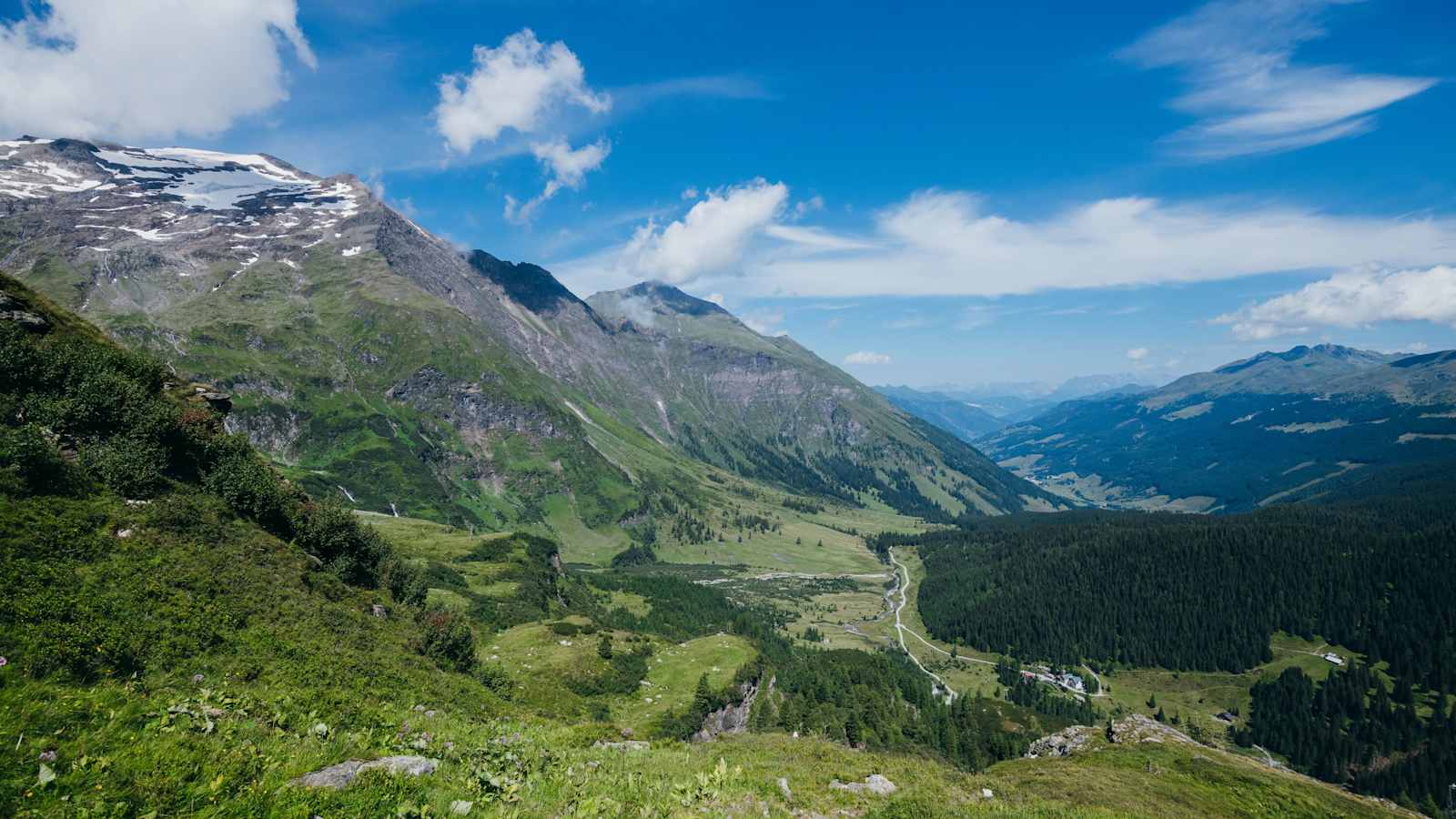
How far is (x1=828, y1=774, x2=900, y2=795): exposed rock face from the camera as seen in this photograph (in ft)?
76.7

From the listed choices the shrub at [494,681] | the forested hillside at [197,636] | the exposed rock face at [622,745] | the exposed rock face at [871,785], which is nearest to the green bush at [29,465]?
the forested hillside at [197,636]

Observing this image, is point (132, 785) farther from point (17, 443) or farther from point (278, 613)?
point (17, 443)

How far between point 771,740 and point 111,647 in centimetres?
2963

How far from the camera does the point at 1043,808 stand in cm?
2192

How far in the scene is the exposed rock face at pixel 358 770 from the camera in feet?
40.8

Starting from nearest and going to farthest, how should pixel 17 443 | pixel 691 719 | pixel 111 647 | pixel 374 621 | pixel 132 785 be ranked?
pixel 132 785 → pixel 111 647 → pixel 17 443 → pixel 374 621 → pixel 691 719

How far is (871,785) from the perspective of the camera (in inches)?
958

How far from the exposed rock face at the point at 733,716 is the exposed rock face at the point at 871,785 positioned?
150ft

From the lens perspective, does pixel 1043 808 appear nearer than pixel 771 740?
Yes

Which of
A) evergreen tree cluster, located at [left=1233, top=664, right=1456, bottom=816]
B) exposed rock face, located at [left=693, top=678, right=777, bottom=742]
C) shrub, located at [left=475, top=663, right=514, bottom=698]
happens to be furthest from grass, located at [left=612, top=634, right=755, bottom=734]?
evergreen tree cluster, located at [left=1233, top=664, right=1456, bottom=816]

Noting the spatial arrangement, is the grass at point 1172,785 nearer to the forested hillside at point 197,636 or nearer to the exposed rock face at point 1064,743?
the exposed rock face at point 1064,743

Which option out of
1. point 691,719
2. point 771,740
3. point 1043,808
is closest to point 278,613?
point 771,740

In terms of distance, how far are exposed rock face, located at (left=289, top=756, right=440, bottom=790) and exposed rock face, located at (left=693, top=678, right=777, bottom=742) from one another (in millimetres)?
56499

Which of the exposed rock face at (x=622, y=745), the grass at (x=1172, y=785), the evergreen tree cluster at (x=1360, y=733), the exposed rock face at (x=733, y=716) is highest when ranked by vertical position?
the exposed rock face at (x=622, y=745)
